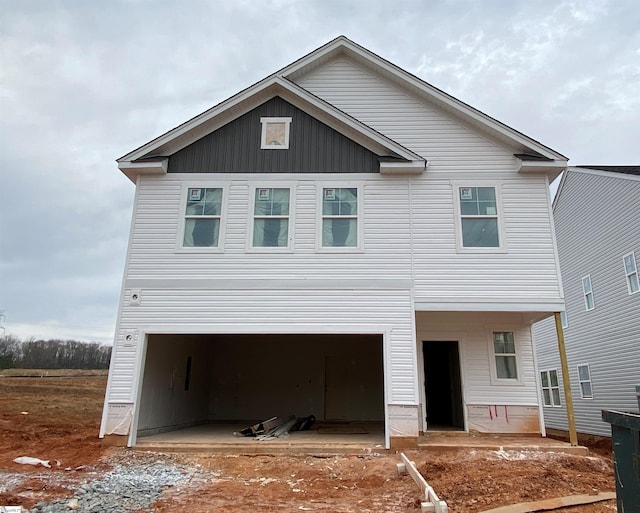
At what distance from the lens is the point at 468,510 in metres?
5.28

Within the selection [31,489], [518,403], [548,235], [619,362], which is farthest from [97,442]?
[619,362]

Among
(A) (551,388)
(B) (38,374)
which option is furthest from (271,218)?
(B) (38,374)

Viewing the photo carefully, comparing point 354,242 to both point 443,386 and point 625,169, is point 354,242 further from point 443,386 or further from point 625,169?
point 625,169

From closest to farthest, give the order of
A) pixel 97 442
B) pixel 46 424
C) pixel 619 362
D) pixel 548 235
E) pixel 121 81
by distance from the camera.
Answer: pixel 97 442 < pixel 548 235 < pixel 46 424 < pixel 619 362 < pixel 121 81

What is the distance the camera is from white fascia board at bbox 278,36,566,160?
10.8 m

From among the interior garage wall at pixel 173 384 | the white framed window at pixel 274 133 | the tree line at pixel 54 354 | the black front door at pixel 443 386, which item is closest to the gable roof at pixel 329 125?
the white framed window at pixel 274 133

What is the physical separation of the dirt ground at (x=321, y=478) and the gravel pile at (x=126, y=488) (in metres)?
0.21

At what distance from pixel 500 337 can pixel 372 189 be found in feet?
16.5

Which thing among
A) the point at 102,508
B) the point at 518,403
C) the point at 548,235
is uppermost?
the point at 548,235

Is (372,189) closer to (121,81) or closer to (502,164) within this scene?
(502,164)

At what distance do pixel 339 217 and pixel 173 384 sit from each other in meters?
6.47

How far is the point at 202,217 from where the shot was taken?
34.9 ft

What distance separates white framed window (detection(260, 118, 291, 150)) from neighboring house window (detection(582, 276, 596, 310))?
44.8 ft

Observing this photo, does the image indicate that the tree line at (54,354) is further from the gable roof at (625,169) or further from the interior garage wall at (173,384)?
the gable roof at (625,169)
